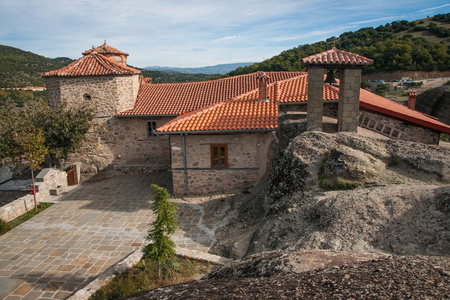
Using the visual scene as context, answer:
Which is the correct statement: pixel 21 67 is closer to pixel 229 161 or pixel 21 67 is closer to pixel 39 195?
pixel 39 195

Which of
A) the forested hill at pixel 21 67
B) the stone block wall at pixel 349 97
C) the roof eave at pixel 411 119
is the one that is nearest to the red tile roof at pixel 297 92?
the roof eave at pixel 411 119

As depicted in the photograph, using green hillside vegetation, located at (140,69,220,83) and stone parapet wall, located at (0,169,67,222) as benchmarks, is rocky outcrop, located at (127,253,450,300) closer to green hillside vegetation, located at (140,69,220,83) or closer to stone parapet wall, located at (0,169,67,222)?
stone parapet wall, located at (0,169,67,222)

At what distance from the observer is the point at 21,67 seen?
46781 mm

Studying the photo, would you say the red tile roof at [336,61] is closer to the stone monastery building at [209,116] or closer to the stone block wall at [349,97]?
the stone monastery building at [209,116]

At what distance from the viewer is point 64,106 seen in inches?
612

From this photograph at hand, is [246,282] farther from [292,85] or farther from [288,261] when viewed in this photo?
[292,85]

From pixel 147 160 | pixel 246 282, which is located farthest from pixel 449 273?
pixel 147 160

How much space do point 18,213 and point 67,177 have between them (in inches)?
153

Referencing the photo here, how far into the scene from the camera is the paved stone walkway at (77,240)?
7.46 meters

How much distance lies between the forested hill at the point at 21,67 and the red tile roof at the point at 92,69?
29.2 meters

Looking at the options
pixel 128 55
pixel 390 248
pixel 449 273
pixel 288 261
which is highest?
pixel 128 55

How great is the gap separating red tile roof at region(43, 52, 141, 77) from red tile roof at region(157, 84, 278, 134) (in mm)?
5515

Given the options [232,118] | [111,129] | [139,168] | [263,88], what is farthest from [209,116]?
[111,129]

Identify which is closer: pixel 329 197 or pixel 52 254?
pixel 329 197
